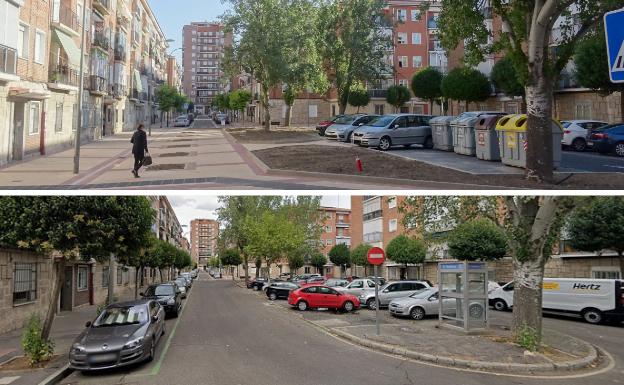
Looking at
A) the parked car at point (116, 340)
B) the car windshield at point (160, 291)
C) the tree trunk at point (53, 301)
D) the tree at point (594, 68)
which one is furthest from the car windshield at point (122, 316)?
the tree at point (594, 68)

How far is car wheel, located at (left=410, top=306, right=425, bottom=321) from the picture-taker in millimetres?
19609

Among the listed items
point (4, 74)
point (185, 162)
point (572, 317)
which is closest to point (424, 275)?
point (572, 317)

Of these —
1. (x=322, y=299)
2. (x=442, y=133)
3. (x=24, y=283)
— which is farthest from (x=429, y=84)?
(x=24, y=283)

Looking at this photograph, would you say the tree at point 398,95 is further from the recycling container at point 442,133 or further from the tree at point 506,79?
the recycling container at point 442,133

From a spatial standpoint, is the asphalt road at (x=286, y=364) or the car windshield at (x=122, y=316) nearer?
the asphalt road at (x=286, y=364)

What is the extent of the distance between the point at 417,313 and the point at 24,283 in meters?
13.0

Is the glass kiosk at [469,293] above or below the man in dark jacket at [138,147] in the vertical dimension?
below

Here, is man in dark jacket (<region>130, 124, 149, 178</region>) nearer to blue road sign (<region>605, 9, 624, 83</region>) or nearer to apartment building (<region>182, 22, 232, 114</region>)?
blue road sign (<region>605, 9, 624, 83</region>)

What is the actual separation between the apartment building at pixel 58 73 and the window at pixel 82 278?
227 inches

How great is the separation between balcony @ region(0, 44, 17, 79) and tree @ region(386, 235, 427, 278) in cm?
2599

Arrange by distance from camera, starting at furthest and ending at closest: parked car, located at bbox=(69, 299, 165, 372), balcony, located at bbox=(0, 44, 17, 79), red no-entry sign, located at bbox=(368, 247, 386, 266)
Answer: balcony, located at bbox=(0, 44, 17, 79) → red no-entry sign, located at bbox=(368, 247, 386, 266) → parked car, located at bbox=(69, 299, 165, 372)

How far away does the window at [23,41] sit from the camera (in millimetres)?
24031

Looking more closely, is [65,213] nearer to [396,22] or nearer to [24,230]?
[24,230]

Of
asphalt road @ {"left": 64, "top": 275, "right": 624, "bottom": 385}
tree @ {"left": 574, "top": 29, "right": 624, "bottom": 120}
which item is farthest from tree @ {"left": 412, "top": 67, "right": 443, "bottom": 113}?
asphalt road @ {"left": 64, "top": 275, "right": 624, "bottom": 385}
